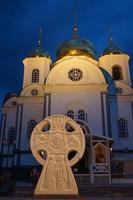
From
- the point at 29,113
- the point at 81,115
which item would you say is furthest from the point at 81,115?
the point at 29,113

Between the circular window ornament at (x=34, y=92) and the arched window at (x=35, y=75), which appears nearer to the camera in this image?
the circular window ornament at (x=34, y=92)

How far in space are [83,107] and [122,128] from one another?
190 inches

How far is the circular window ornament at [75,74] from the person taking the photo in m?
→ 29.0

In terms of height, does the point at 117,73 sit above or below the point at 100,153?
above

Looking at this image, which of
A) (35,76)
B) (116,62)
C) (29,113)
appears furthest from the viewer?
(35,76)

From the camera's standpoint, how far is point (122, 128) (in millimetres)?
29078

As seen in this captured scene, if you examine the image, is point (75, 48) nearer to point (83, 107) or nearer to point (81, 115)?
point (83, 107)

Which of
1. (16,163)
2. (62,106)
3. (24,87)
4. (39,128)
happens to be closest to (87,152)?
(62,106)

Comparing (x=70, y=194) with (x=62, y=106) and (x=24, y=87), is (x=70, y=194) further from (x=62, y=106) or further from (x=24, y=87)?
(x=24, y=87)

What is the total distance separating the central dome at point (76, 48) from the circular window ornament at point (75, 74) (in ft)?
15.5

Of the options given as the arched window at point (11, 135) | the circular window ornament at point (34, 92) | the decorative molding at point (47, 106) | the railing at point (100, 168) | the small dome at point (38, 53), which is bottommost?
the railing at point (100, 168)

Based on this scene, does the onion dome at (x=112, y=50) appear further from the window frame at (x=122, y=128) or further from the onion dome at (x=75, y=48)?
the window frame at (x=122, y=128)

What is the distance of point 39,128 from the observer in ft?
41.8

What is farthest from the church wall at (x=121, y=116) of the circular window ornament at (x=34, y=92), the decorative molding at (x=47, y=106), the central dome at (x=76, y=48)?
the circular window ornament at (x=34, y=92)
